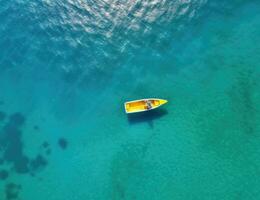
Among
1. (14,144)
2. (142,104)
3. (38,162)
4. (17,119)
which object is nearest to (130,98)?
(142,104)

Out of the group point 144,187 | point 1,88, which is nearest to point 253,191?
point 144,187

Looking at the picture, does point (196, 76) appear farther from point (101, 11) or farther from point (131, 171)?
point (101, 11)

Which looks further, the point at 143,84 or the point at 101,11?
the point at 101,11

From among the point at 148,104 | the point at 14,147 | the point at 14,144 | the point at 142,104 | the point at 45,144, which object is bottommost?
the point at 45,144

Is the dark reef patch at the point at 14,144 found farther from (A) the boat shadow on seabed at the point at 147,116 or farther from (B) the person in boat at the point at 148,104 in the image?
(B) the person in boat at the point at 148,104

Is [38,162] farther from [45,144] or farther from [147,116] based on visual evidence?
[147,116]

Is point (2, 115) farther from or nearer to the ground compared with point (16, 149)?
farther from the ground

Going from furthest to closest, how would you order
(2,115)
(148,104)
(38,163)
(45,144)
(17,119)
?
(2,115) → (17,119) → (45,144) → (38,163) → (148,104)

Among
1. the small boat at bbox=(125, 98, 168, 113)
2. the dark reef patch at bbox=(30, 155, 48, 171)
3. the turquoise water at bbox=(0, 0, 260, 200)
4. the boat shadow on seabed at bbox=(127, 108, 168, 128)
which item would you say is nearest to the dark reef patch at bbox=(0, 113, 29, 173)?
the turquoise water at bbox=(0, 0, 260, 200)
